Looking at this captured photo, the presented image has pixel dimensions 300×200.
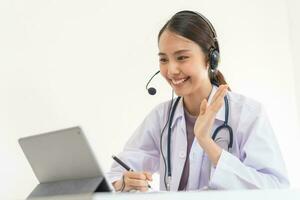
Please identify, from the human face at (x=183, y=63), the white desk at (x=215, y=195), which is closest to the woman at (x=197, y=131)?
the human face at (x=183, y=63)

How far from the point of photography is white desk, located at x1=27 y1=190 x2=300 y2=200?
615mm

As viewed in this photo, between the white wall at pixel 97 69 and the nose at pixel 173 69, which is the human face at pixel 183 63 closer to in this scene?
the nose at pixel 173 69

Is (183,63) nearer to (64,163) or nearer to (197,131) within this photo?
(197,131)

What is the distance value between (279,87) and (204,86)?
0.99m

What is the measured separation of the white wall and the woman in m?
0.27

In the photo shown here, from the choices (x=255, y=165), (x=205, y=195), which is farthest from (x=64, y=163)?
Result: (x=255, y=165)

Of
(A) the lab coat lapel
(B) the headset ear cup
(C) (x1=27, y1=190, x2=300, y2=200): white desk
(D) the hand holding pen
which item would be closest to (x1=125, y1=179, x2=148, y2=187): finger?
(D) the hand holding pen

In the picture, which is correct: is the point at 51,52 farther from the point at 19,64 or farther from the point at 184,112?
the point at 184,112

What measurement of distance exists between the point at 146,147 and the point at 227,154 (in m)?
0.44

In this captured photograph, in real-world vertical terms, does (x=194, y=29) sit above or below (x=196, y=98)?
above

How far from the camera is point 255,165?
1184 millimetres

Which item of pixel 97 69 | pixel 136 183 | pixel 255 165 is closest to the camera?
pixel 136 183

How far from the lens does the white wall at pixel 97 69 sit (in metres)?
1.67

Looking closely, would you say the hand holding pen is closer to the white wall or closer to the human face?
the human face
